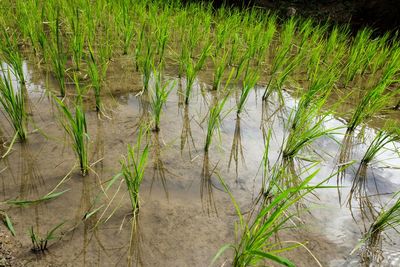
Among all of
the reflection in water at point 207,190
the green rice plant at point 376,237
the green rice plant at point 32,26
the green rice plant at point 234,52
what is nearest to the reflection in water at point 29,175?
the reflection in water at point 207,190

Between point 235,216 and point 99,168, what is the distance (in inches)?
27.8

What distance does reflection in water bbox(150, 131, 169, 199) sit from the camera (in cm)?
153

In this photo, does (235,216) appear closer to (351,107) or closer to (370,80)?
(351,107)

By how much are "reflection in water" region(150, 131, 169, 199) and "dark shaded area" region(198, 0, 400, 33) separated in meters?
3.15

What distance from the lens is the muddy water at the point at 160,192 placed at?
117 cm

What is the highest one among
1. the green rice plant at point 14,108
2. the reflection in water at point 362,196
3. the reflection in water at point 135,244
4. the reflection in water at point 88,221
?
the green rice plant at point 14,108

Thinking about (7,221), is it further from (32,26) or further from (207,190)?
(32,26)

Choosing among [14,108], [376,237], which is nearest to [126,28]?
[14,108]

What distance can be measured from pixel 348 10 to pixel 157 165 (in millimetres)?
4945

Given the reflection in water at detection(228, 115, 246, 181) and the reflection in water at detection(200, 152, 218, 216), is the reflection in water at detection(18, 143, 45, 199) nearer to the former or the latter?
the reflection in water at detection(200, 152, 218, 216)

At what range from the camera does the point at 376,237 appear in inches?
52.1

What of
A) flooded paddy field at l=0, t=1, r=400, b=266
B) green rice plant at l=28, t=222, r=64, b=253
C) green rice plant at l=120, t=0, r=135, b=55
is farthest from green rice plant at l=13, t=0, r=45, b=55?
green rice plant at l=28, t=222, r=64, b=253

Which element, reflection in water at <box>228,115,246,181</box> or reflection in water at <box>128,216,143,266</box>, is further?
reflection in water at <box>228,115,246,181</box>

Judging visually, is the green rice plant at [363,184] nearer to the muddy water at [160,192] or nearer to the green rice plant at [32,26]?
the muddy water at [160,192]
